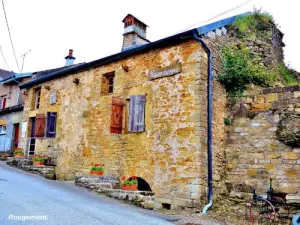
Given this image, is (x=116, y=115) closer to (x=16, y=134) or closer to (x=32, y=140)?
(x=32, y=140)

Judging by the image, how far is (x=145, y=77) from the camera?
10492 mm

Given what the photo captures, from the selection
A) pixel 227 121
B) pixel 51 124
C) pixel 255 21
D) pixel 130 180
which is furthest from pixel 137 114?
pixel 255 21

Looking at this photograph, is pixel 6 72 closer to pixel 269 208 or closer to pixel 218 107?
pixel 218 107

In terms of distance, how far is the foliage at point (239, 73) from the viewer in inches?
386

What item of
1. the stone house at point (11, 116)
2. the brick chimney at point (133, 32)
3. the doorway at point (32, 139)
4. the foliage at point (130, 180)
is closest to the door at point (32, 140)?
the doorway at point (32, 139)

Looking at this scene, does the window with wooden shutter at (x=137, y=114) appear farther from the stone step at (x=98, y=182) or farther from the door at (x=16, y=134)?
the door at (x=16, y=134)

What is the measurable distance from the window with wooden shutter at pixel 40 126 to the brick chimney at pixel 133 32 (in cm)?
533

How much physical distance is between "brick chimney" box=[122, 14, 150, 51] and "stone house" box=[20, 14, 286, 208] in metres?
3.81

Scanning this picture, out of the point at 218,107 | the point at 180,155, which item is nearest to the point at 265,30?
the point at 218,107

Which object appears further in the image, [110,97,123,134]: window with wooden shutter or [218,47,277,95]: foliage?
[110,97,123,134]: window with wooden shutter

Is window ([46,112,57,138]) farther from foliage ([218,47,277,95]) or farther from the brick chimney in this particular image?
foliage ([218,47,277,95])

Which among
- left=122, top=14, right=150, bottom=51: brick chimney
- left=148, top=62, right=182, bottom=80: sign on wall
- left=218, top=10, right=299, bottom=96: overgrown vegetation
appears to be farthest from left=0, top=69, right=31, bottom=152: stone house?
left=218, top=10, right=299, bottom=96: overgrown vegetation

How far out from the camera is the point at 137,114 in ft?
33.7

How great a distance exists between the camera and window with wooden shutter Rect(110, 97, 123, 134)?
34.9ft
